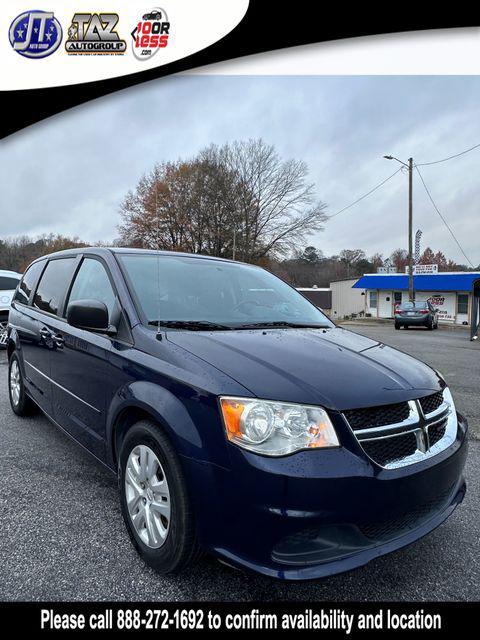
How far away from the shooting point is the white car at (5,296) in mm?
9297

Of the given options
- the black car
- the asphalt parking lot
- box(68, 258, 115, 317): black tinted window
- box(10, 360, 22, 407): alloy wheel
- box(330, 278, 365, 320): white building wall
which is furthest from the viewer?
box(330, 278, 365, 320): white building wall

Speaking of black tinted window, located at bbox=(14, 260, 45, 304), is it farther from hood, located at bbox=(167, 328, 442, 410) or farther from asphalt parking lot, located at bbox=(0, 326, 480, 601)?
hood, located at bbox=(167, 328, 442, 410)

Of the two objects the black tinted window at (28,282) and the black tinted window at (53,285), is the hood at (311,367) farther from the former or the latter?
the black tinted window at (28,282)

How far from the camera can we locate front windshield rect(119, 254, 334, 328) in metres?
2.62

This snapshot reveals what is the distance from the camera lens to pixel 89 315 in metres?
2.42

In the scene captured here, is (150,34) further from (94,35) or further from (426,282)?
(426,282)

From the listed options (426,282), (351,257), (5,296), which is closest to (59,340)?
(5,296)

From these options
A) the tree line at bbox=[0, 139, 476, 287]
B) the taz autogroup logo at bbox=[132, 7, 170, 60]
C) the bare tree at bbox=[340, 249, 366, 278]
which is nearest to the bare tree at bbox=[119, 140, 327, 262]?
the tree line at bbox=[0, 139, 476, 287]

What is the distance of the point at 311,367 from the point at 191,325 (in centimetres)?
82

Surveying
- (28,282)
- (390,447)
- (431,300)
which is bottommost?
(431,300)

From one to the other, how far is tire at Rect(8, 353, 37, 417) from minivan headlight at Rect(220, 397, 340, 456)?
11.5 feet

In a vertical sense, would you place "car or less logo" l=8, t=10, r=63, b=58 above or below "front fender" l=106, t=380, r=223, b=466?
above

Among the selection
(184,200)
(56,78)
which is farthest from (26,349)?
(184,200)
